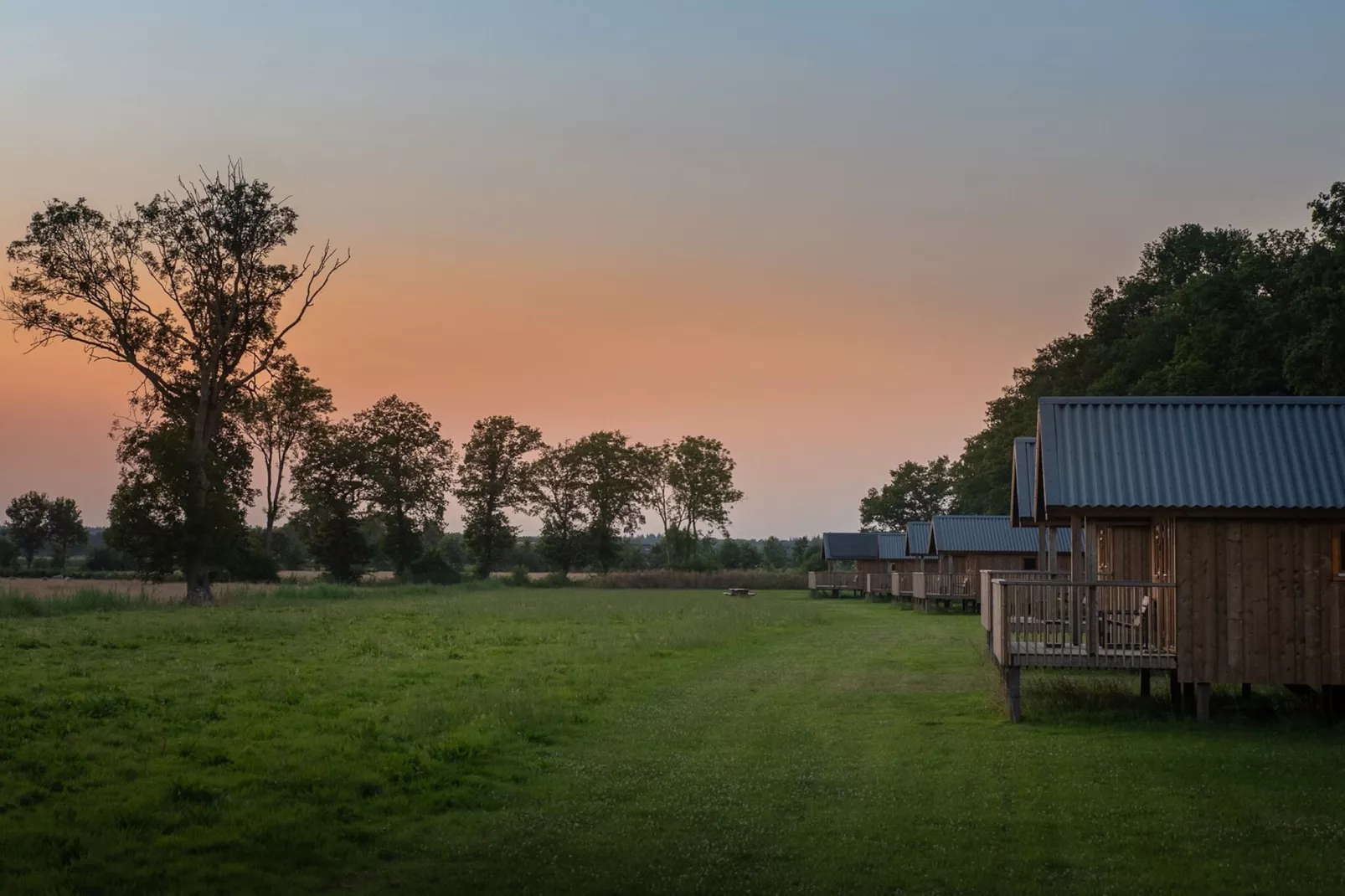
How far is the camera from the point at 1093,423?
1934 centimetres

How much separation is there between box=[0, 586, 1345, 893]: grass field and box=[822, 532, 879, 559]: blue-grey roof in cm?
7006

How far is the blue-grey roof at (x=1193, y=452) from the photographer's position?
17.3m

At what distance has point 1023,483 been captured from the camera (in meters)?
30.0

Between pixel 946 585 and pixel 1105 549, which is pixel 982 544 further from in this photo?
pixel 1105 549

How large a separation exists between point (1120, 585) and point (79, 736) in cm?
1385

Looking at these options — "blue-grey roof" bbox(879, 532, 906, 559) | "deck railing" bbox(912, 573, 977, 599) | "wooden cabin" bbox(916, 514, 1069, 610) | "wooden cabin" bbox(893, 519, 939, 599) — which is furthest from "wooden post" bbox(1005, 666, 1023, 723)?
"blue-grey roof" bbox(879, 532, 906, 559)

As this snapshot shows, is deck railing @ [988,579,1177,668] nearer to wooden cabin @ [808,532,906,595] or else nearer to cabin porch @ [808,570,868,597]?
wooden cabin @ [808,532,906,595]

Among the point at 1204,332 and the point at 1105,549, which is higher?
the point at 1204,332

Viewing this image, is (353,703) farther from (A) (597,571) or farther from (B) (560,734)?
(A) (597,571)

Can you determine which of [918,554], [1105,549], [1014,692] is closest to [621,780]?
[1014,692]

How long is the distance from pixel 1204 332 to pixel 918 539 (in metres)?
23.2

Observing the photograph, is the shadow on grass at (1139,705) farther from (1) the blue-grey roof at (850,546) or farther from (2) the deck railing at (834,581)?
(1) the blue-grey roof at (850,546)

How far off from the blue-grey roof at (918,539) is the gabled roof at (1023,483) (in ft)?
126

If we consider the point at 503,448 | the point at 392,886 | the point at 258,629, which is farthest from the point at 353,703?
Result: the point at 503,448
